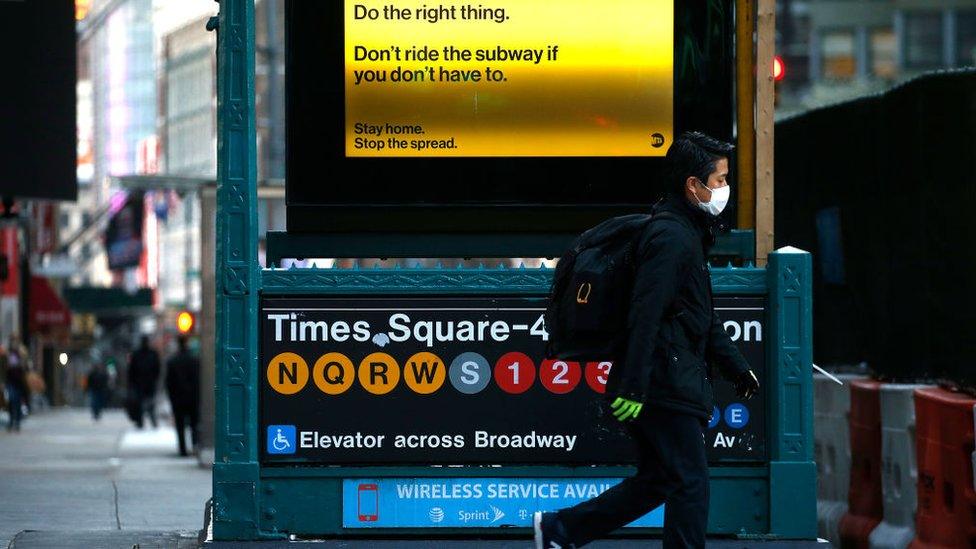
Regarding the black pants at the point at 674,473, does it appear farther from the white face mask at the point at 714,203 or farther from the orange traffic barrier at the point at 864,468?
the orange traffic barrier at the point at 864,468

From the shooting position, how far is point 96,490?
1569 cm

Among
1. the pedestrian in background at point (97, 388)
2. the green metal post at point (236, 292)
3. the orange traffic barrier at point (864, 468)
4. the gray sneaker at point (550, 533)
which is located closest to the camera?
the gray sneaker at point (550, 533)

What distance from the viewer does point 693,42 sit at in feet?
29.3

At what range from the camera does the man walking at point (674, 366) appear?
7250 millimetres

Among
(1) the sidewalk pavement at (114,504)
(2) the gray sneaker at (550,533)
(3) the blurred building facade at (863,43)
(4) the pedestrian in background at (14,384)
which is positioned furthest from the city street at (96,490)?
(3) the blurred building facade at (863,43)

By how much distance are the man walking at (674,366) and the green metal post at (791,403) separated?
40.4 inches

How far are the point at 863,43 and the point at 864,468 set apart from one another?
2625 inches

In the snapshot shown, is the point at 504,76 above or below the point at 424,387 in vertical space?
above

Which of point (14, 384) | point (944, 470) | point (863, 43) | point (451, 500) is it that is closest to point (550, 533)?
point (451, 500)

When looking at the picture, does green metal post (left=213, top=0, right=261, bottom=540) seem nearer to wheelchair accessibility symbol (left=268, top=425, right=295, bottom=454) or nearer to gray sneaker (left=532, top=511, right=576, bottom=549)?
wheelchair accessibility symbol (left=268, top=425, right=295, bottom=454)

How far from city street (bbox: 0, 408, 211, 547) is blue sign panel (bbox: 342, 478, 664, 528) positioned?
1.73m

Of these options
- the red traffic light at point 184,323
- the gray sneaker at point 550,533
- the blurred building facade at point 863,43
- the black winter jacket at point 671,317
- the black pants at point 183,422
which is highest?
the blurred building facade at point 863,43

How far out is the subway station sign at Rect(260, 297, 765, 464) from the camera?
28.4 feet

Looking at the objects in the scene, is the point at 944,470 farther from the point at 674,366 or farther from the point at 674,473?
the point at 674,366
